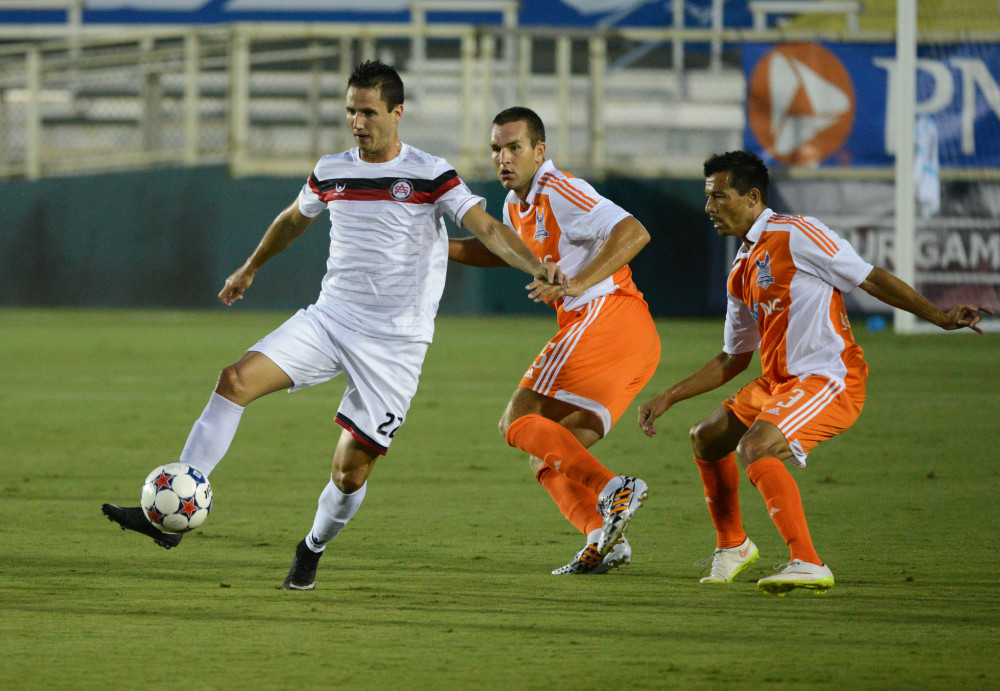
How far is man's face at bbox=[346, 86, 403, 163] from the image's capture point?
528 cm

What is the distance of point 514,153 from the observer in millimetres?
5898

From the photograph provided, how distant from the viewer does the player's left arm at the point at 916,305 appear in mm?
5121

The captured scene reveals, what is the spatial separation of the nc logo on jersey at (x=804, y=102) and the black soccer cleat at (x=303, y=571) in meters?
16.1

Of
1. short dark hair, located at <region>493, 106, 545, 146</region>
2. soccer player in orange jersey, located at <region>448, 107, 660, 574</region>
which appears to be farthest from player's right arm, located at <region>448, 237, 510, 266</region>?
short dark hair, located at <region>493, 106, 545, 146</region>

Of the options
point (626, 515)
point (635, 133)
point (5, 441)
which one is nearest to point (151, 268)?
point (635, 133)

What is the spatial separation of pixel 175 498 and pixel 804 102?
653 inches

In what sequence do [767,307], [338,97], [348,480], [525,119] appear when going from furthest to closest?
[338,97], [525,119], [767,307], [348,480]

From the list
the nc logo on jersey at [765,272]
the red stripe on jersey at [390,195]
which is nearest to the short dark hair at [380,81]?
the red stripe on jersey at [390,195]

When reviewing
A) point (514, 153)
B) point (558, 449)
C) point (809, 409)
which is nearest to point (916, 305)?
point (809, 409)

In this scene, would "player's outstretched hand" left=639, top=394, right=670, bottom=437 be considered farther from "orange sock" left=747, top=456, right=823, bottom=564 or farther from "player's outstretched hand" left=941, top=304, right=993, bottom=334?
"player's outstretched hand" left=941, top=304, right=993, bottom=334

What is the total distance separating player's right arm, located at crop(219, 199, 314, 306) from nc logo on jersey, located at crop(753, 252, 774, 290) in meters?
1.67

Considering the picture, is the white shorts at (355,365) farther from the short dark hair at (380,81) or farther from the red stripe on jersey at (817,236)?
the red stripe on jersey at (817,236)

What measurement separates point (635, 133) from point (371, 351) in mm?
17073

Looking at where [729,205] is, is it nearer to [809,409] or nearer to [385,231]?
[809,409]
